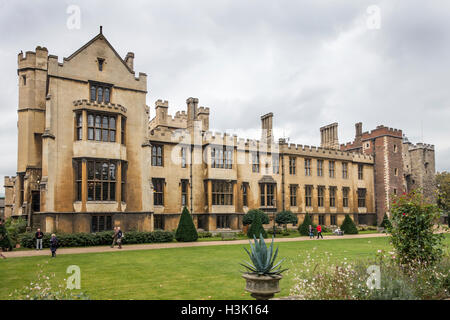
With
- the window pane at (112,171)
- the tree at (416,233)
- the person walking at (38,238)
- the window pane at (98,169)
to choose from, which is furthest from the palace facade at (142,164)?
the tree at (416,233)

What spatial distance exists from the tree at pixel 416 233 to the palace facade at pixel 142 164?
18.4 meters

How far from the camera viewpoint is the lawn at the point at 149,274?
9.39m

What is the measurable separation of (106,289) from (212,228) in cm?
2151

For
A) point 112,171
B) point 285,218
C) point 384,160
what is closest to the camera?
point 112,171

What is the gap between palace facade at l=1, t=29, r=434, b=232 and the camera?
2403 cm

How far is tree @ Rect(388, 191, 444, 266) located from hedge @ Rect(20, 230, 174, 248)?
17.8m

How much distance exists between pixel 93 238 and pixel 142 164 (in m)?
6.73

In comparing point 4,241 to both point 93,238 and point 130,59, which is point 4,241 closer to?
point 93,238

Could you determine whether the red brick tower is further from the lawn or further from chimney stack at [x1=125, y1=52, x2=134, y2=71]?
chimney stack at [x1=125, y1=52, x2=134, y2=71]

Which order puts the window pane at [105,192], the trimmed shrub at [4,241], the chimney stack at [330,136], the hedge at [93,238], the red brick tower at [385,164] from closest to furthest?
the trimmed shrub at [4,241] < the hedge at [93,238] < the window pane at [105,192] < the red brick tower at [385,164] < the chimney stack at [330,136]

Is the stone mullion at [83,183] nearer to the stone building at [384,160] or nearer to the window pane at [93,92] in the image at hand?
the window pane at [93,92]

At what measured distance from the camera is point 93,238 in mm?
22438

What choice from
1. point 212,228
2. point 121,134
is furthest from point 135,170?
point 212,228

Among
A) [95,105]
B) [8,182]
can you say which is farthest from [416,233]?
[8,182]
